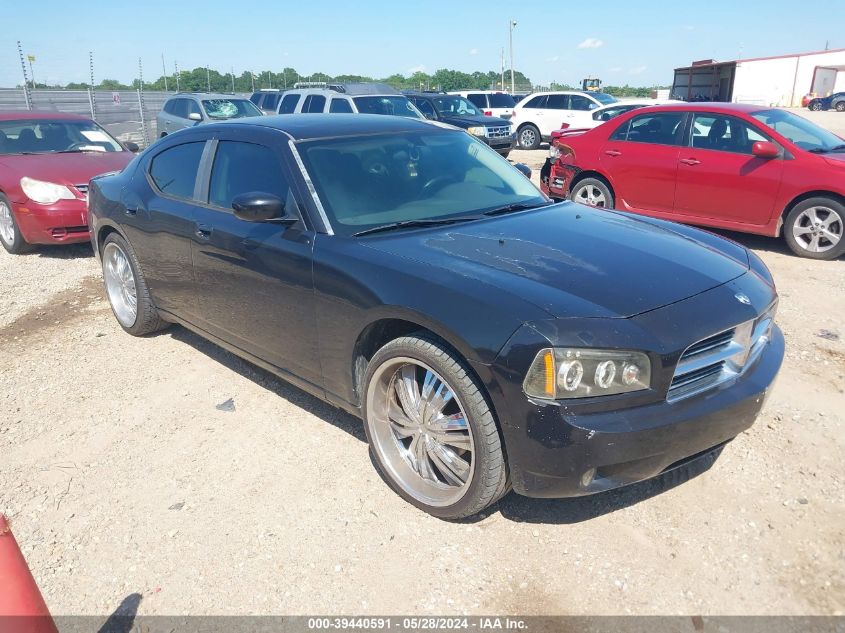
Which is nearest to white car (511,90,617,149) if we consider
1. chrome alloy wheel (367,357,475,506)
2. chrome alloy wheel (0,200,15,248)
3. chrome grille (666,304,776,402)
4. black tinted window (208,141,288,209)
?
chrome alloy wheel (0,200,15,248)

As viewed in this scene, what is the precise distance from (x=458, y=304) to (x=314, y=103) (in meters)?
13.1

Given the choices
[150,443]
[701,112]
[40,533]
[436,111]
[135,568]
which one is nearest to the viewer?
[135,568]

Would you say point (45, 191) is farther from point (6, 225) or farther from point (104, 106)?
point (104, 106)

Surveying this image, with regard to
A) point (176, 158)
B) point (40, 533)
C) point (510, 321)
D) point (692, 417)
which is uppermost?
point (176, 158)

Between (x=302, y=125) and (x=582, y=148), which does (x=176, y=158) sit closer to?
(x=302, y=125)

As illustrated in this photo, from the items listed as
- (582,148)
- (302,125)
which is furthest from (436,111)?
(302,125)

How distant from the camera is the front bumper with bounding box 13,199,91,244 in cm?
747

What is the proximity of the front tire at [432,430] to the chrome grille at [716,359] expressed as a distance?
2.50ft

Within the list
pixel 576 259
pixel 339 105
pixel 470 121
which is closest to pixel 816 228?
pixel 576 259

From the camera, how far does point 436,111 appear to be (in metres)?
17.3

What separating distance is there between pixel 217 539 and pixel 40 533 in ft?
2.79

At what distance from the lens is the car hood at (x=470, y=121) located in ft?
53.8

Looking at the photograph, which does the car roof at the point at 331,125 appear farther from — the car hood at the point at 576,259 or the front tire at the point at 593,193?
the front tire at the point at 593,193

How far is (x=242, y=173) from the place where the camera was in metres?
3.91
